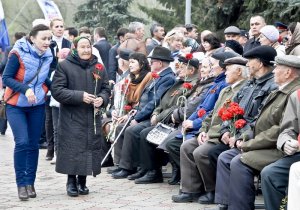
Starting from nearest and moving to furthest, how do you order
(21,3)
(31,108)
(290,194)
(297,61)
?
(290,194) < (297,61) < (31,108) < (21,3)

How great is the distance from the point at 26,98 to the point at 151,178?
223cm

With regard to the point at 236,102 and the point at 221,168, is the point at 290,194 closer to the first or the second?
the point at 221,168

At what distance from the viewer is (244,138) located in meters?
7.78

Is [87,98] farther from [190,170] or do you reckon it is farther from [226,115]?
[226,115]

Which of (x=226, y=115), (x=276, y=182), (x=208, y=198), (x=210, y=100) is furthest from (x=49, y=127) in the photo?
(x=276, y=182)

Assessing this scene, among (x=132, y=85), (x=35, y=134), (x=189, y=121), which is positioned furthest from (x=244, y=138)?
(x=132, y=85)

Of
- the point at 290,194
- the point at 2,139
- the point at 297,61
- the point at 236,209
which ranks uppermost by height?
the point at 297,61

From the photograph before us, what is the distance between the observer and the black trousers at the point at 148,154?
1013cm

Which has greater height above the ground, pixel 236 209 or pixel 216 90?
pixel 216 90

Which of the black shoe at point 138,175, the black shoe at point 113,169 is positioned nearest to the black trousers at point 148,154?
the black shoe at point 138,175

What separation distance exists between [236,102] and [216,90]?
76 centimetres

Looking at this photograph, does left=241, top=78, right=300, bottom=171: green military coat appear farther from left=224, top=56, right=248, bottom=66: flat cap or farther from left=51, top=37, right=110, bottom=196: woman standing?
left=51, top=37, right=110, bottom=196: woman standing

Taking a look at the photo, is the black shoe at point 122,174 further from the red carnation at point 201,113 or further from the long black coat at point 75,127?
the red carnation at point 201,113

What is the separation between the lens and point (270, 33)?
10.4 meters
